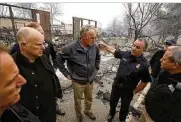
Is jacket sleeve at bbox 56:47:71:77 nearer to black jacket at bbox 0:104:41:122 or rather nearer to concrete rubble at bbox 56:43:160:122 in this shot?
concrete rubble at bbox 56:43:160:122

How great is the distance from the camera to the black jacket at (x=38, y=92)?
6.16ft

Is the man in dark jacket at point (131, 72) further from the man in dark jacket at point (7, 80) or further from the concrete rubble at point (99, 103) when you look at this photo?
the man in dark jacket at point (7, 80)

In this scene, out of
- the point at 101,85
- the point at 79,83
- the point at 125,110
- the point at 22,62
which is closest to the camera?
the point at 22,62

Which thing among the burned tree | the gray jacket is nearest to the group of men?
the gray jacket

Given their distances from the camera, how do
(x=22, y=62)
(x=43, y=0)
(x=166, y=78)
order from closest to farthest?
(x=43, y=0)
(x=22, y=62)
(x=166, y=78)

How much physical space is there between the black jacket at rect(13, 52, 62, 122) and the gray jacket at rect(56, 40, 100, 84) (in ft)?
2.62

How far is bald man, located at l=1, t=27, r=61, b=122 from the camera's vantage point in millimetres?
1885

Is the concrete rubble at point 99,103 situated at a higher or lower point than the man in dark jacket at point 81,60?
lower

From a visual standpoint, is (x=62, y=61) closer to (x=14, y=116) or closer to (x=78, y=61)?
(x=78, y=61)

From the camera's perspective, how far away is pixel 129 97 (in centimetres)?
320

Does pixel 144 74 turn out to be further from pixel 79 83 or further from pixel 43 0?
pixel 43 0

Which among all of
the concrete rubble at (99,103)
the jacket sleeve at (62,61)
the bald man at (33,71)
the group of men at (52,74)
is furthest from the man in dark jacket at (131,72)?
the bald man at (33,71)

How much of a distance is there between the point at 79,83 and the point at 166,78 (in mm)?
1577

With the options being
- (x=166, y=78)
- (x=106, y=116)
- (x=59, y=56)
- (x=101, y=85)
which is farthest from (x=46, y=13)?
(x=166, y=78)
